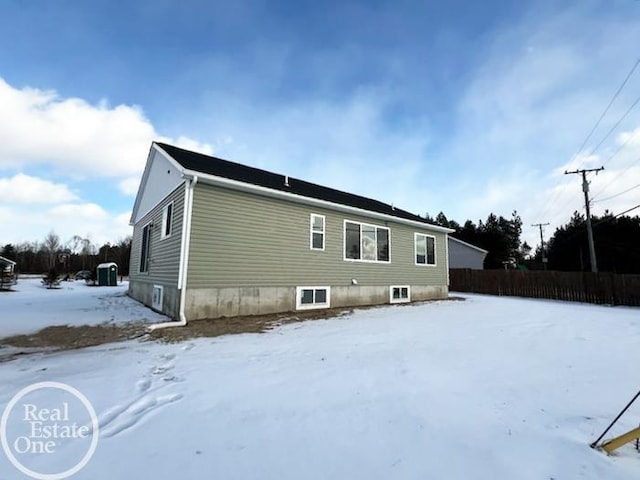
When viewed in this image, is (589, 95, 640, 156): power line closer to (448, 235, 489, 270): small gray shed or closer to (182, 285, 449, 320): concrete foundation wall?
(182, 285, 449, 320): concrete foundation wall

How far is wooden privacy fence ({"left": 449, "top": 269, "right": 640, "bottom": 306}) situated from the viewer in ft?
45.9

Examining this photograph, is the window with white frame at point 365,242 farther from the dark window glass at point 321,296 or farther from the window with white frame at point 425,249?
the window with white frame at point 425,249

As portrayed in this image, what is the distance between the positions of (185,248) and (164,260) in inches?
81.9

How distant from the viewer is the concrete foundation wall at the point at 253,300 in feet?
25.4

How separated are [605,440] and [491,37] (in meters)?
10.9

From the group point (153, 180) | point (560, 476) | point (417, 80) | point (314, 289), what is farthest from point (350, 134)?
point (560, 476)

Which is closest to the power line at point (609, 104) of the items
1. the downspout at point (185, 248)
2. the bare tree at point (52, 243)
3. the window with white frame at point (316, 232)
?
the window with white frame at point (316, 232)

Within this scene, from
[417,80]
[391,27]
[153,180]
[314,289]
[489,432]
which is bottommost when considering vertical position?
[489,432]

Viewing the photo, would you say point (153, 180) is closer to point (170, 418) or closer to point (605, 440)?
point (170, 418)

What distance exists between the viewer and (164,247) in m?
9.38

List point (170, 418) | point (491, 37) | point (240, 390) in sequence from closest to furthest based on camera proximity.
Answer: point (170, 418)
point (240, 390)
point (491, 37)

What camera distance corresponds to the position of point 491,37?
9.54m

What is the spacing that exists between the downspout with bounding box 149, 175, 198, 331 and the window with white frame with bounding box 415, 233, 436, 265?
985 centimetres

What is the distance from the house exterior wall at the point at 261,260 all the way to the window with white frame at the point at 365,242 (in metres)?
0.22
